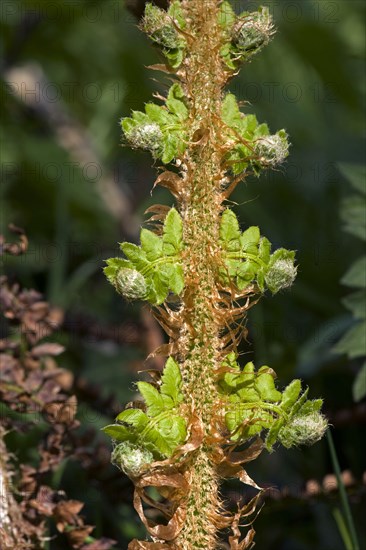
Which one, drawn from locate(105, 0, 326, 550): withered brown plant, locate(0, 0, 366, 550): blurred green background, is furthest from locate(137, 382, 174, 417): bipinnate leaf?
locate(0, 0, 366, 550): blurred green background

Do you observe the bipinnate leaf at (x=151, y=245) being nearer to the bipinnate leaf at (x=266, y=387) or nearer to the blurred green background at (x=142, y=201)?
the bipinnate leaf at (x=266, y=387)

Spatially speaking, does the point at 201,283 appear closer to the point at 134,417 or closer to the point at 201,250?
the point at 201,250

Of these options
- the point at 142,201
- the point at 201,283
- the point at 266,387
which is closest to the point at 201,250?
the point at 201,283

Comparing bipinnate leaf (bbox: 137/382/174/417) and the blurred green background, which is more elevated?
bipinnate leaf (bbox: 137/382/174/417)

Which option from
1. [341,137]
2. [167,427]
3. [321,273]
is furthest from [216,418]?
[341,137]

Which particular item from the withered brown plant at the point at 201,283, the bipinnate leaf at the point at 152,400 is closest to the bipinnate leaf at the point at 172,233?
the withered brown plant at the point at 201,283

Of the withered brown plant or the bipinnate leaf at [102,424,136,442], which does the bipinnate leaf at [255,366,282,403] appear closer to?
the withered brown plant
